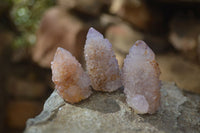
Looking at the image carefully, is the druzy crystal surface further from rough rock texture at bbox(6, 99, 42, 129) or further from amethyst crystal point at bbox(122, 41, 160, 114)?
rough rock texture at bbox(6, 99, 42, 129)

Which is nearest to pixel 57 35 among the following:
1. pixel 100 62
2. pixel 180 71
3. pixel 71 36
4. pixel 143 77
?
pixel 71 36

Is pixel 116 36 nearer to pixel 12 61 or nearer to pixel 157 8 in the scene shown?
pixel 157 8

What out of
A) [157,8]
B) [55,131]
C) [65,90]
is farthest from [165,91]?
[157,8]

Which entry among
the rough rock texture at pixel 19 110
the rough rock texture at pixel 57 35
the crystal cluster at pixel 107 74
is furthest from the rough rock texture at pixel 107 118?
the rough rock texture at pixel 19 110

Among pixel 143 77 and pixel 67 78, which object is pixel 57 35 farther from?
pixel 143 77

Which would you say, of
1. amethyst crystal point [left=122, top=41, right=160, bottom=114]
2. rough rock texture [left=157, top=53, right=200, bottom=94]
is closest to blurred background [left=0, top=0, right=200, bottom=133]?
rough rock texture [left=157, top=53, right=200, bottom=94]

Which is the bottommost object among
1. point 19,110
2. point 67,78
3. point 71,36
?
point 19,110
